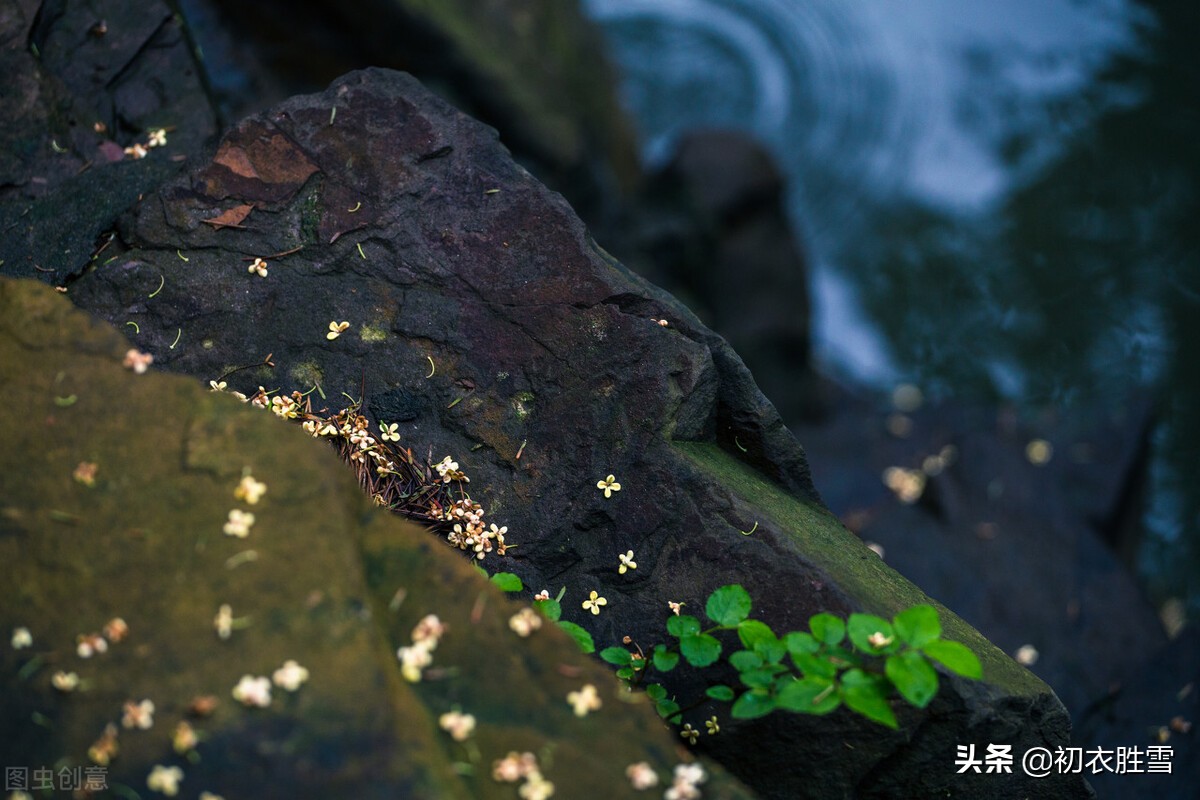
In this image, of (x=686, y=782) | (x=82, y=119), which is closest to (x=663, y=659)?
(x=686, y=782)

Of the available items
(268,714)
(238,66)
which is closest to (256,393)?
(268,714)

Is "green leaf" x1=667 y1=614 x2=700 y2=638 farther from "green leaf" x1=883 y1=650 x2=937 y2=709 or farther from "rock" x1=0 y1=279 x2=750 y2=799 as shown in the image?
"green leaf" x1=883 y1=650 x2=937 y2=709

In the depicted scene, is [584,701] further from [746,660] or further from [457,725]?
[746,660]

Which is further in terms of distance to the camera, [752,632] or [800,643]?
[752,632]

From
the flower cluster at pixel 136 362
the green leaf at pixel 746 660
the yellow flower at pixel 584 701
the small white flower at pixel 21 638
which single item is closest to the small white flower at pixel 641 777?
the yellow flower at pixel 584 701

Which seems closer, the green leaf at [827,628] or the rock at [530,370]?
the green leaf at [827,628]

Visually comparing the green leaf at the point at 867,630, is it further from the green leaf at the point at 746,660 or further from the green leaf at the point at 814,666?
the green leaf at the point at 746,660

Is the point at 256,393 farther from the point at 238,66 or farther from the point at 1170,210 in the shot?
the point at 1170,210
